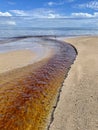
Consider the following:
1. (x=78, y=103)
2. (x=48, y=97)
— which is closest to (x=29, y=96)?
(x=48, y=97)

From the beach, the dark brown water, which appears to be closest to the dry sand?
the beach

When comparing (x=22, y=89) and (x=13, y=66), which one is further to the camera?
(x=13, y=66)

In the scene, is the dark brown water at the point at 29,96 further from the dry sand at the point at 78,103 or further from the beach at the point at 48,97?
the dry sand at the point at 78,103

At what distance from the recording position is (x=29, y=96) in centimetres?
842

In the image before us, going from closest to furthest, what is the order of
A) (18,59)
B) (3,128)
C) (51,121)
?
1. (3,128)
2. (51,121)
3. (18,59)

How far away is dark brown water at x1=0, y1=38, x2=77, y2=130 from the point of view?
6.63 meters

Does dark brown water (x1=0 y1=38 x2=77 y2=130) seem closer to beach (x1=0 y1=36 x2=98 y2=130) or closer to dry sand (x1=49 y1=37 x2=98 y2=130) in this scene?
beach (x1=0 y1=36 x2=98 y2=130)

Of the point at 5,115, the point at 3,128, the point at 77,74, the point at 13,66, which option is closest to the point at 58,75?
the point at 77,74

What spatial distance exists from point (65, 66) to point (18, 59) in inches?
137

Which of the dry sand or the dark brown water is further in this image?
the dark brown water

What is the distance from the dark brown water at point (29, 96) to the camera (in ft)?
21.7

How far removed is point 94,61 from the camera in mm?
13758

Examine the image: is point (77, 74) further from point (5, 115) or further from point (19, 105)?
point (5, 115)

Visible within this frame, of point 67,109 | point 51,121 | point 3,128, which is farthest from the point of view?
point 67,109
